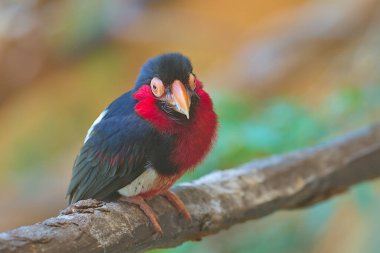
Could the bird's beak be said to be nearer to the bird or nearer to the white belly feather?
the bird

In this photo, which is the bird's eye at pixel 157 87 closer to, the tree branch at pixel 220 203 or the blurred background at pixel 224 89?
the tree branch at pixel 220 203

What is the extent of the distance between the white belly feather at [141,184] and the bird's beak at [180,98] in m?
0.21

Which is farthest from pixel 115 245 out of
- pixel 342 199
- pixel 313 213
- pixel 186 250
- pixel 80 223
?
pixel 342 199

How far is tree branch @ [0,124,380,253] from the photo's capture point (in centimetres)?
140

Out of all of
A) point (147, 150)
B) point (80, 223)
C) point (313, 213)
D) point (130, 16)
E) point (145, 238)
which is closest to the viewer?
point (80, 223)

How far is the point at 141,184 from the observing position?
185cm

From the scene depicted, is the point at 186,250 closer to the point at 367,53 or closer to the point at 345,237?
the point at 367,53

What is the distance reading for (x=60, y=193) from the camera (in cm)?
381

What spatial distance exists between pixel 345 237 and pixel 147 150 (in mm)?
3111

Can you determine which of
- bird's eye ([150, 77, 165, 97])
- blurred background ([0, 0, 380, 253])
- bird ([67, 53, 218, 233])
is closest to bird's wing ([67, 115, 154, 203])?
bird ([67, 53, 218, 233])

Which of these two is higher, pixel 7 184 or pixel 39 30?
pixel 39 30

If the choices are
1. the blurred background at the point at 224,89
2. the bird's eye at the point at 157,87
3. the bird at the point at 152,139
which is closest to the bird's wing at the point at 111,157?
the bird at the point at 152,139

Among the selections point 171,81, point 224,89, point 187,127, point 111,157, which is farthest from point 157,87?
point 224,89

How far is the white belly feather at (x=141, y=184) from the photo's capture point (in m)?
1.82
